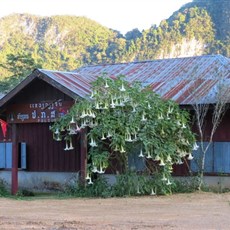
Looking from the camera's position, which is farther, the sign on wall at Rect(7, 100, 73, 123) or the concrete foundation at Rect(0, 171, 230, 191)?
the concrete foundation at Rect(0, 171, 230, 191)

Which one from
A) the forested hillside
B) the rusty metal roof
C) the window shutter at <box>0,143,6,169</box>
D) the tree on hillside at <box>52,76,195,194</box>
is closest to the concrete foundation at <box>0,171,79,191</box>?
the window shutter at <box>0,143,6,169</box>

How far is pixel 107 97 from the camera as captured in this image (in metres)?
13.7

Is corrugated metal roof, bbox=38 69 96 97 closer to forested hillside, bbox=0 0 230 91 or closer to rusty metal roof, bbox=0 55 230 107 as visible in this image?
rusty metal roof, bbox=0 55 230 107

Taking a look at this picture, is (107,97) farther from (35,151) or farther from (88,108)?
(35,151)

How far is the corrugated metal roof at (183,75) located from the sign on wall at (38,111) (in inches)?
67.5

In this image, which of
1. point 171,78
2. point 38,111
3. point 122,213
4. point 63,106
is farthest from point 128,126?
point 171,78

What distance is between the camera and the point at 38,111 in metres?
15.6

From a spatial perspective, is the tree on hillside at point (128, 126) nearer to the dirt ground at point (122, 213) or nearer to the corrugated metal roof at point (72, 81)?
the corrugated metal roof at point (72, 81)

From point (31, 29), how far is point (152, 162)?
2886 inches

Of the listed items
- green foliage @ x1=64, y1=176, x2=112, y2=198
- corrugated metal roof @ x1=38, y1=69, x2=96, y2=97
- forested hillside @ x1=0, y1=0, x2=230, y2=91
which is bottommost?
green foliage @ x1=64, y1=176, x2=112, y2=198

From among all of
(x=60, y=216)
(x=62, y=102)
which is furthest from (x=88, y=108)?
(x=60, y=216)

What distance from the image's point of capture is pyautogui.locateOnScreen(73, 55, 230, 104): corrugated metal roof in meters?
15.5

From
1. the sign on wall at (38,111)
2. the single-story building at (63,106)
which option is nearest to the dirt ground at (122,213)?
the single-story building at (63,106)

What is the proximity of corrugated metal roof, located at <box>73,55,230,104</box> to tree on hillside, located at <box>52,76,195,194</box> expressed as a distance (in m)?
1.55
